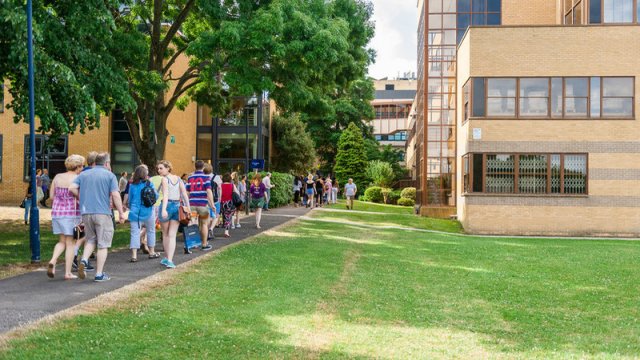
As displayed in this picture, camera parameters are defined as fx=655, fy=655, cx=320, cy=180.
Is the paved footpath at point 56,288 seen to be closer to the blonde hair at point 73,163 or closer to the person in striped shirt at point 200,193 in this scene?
the person in striped shirt at point 200,193

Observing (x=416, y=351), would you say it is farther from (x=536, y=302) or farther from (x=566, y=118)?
(x=566, y=118)

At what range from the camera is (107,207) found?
948 centimetres

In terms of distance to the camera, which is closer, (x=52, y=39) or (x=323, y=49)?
(x=52, y=39)

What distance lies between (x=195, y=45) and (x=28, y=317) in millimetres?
12345

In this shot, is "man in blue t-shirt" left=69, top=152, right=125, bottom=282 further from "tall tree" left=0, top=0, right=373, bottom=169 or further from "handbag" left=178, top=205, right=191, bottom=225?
"tall tree" left=0, top=0, right=373, bottom=169

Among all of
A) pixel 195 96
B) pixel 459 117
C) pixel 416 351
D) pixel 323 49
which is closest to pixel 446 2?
pixel 459 117

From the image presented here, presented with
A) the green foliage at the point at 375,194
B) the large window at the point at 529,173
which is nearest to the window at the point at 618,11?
the large window at the point at 529,173

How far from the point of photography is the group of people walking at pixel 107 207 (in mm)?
9438

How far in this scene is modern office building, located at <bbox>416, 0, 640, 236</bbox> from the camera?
24.6 meters

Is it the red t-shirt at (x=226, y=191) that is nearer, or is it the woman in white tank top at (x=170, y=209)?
the woman in white tank top at (x=170, y=209)

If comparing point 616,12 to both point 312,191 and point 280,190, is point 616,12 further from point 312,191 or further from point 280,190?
point 280,190

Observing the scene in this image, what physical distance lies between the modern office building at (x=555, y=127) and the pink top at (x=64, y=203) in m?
18.0

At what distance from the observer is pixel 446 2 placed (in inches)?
1326

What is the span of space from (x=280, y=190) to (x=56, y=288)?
80.3ft
